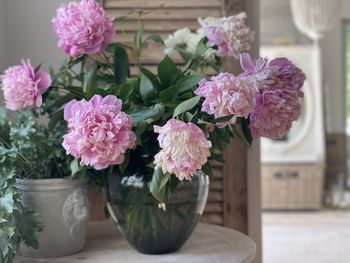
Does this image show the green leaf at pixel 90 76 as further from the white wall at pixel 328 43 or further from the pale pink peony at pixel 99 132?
the white wall at pixel 328 43

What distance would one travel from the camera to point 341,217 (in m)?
4.40

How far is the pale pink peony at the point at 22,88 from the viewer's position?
1.06 meters

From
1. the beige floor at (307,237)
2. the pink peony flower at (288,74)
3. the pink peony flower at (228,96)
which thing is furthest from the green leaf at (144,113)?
the beige floor at (307,237)

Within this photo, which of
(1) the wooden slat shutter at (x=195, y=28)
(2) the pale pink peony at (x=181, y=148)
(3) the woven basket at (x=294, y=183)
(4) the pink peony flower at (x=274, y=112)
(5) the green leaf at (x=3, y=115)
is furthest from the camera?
(3) the woven basket at (x=294, y=183)

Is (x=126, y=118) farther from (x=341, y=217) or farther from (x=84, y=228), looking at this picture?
(x=341, y=217)

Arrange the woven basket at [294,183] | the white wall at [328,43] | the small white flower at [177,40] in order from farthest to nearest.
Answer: the white wall at [328,43] < the woven basket at [294,183] < the small white flower at [177,40]

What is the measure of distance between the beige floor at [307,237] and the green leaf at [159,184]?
245 centimetres

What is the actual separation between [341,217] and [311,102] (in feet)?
3.18

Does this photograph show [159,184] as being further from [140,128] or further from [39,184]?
[39,184]

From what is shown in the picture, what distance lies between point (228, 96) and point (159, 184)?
202 millimetres

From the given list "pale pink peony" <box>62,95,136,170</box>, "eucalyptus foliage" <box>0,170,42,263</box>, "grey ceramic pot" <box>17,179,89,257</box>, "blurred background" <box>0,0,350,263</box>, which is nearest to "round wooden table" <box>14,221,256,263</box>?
"grey ceramic pot" <box>17,179,89,257</box>

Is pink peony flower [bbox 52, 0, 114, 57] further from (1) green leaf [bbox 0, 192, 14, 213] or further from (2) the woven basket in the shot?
(2) the woven basket

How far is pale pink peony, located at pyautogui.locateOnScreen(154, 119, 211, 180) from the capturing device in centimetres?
91

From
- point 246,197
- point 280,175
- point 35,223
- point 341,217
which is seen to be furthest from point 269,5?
point 35,223
